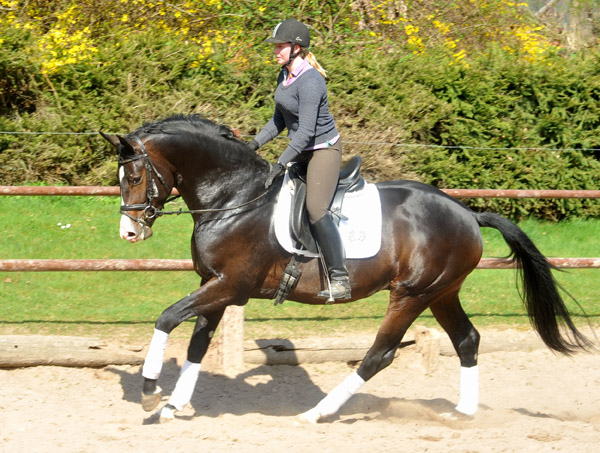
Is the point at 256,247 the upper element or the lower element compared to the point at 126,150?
lower

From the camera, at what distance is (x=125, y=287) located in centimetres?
782

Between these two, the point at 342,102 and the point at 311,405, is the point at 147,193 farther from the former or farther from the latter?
the point at 342,102

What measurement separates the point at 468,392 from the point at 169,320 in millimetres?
2350

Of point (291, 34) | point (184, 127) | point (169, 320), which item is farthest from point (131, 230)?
point (291, 34)

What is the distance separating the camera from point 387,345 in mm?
5418

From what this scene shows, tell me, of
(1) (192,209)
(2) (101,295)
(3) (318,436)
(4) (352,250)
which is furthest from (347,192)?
(2) (101,295)

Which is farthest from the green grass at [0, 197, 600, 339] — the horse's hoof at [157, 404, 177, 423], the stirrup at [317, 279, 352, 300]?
the stirrup at [317, 279, 352, 300]

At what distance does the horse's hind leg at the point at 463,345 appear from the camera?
5641mm

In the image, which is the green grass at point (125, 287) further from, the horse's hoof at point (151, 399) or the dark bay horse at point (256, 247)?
the horse's hoof at point (151, 399)

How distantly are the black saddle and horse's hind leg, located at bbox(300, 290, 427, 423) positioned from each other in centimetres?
77

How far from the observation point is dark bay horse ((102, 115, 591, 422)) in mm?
4879

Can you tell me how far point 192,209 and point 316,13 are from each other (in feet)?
26.3

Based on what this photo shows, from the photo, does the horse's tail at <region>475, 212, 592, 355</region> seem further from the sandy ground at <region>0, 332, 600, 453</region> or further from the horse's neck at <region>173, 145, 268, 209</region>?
the horse's neck at <region>173, 145, 268, 209</region>

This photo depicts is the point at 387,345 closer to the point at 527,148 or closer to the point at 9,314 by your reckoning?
the point at 9,314
